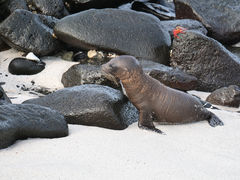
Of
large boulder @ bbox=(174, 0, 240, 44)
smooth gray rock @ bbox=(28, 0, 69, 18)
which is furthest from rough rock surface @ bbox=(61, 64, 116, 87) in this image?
large boulder @ bbox=(174, 0, 240, 44)

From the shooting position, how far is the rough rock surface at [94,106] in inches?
161

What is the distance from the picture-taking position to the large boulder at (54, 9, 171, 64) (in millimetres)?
7363

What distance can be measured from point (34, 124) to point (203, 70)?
476cm

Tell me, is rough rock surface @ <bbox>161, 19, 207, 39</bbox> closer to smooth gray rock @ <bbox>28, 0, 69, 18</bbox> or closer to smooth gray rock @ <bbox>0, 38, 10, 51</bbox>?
smooth gray rock @ <bbox>28, 0, 69, 18</bbox>

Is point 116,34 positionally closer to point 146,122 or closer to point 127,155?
point 146,122

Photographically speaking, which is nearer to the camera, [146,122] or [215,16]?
[146,122]

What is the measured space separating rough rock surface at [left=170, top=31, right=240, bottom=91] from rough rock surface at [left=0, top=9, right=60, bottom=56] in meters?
2.65

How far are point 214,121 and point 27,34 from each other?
4688 millimetres

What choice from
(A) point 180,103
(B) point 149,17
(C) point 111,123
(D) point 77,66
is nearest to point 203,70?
(B) point 149,17

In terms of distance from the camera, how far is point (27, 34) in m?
7.73

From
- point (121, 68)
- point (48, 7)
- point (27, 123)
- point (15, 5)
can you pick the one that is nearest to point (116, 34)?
point (48, 7)

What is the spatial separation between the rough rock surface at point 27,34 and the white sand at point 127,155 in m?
4.17

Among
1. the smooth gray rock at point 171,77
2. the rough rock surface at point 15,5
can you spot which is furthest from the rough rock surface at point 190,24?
the rough rock surface at point 15,5

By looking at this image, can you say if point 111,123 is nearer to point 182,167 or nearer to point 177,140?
point 177,140
